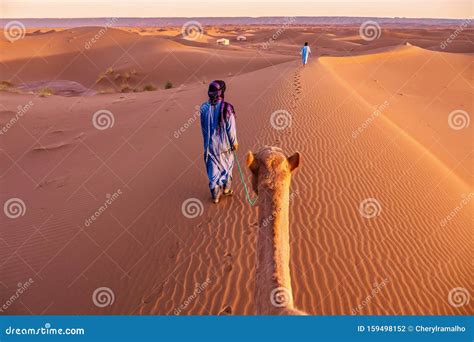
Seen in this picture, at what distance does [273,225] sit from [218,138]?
142 inches

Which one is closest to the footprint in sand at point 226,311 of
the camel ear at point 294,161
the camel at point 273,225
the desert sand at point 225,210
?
the desert sand at point 225,210

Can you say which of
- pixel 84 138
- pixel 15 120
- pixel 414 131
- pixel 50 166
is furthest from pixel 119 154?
pixel 414 131

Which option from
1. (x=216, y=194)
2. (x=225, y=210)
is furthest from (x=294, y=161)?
(x=216, y=194)

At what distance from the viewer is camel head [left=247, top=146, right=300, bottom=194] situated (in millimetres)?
2805

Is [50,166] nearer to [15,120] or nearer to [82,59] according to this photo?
[15,120]

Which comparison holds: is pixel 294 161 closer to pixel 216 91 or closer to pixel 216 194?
pixel 216 91

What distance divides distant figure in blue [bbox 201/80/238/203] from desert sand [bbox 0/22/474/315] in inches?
23.8

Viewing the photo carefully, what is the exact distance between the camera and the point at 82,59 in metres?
36.9

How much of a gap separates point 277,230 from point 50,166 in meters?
9.02

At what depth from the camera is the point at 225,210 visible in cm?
680

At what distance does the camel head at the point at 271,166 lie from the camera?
2805 mm

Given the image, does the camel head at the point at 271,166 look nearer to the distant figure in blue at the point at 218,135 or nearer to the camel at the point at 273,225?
the camel at the point at 273,225

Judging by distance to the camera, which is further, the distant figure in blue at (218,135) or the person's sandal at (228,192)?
the person's sandal at (228,192)

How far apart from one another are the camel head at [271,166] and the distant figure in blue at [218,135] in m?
3.22
